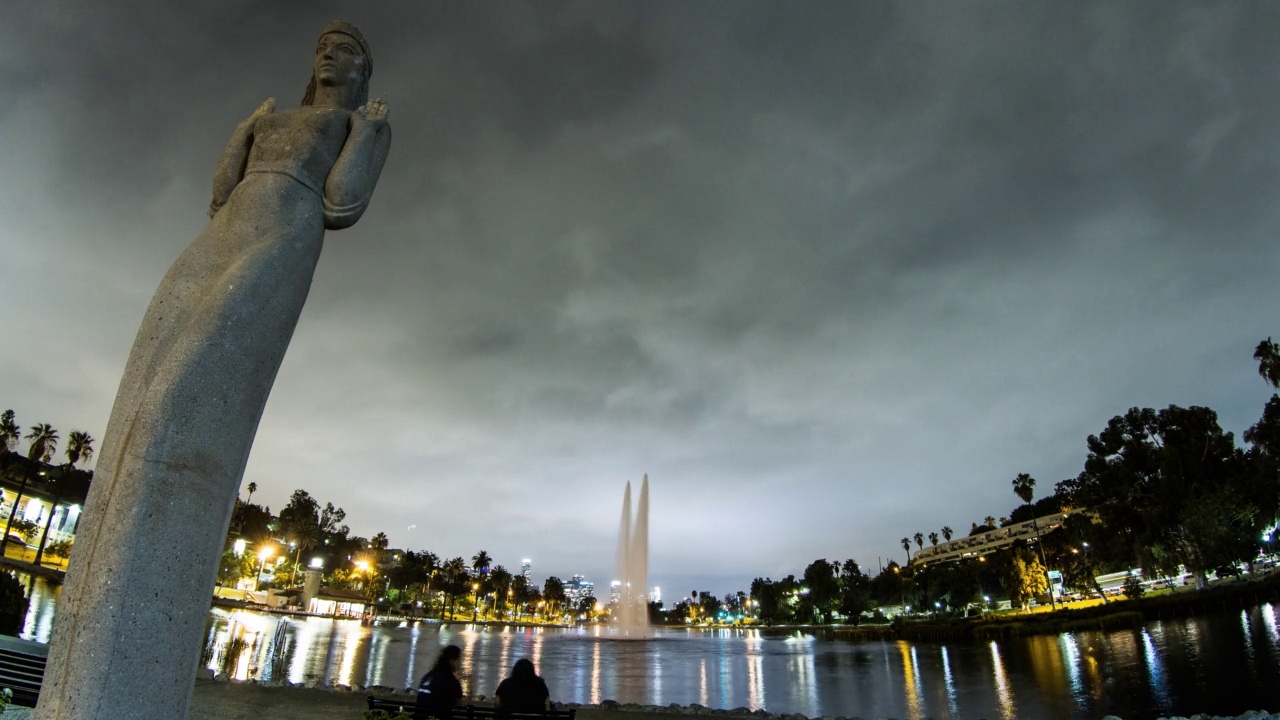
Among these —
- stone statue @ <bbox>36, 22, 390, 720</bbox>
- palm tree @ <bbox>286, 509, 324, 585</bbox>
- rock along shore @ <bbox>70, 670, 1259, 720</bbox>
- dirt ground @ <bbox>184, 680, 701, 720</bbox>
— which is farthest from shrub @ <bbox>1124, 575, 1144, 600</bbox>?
palm tree @ <bbox>286, 509, 324, 585</bbox>

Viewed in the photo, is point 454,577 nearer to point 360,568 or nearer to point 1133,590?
point 360,568

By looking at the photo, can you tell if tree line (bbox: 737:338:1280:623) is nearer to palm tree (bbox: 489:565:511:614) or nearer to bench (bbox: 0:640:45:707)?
bench (bbox: 0:640:45:707)

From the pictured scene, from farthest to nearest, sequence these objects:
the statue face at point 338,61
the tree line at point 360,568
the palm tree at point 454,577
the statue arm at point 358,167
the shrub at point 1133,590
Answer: the palm tree at point 454,577, the tree line at point 360,568, the shrub at point 1133,590, the statue face at point 338,61, the statue arm at point 358,167

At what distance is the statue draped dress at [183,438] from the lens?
2.64m

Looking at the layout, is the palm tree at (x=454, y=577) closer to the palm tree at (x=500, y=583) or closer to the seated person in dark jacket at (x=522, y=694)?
the palm tree at (x=500, y=583)

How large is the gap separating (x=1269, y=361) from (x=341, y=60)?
95954 millimetres

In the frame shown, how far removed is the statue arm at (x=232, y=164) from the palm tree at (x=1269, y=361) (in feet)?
315

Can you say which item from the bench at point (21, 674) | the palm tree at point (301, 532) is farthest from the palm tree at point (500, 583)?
the bench at point (21, 674)

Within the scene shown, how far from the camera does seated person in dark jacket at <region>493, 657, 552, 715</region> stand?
8.84 meters

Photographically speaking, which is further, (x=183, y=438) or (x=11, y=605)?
(x=11, y=605)

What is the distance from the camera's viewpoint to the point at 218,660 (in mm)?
20969

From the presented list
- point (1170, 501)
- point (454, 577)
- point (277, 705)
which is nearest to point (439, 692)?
point (277, 705)

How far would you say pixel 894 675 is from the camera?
111ft

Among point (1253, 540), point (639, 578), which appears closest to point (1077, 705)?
point (1253, 540)
